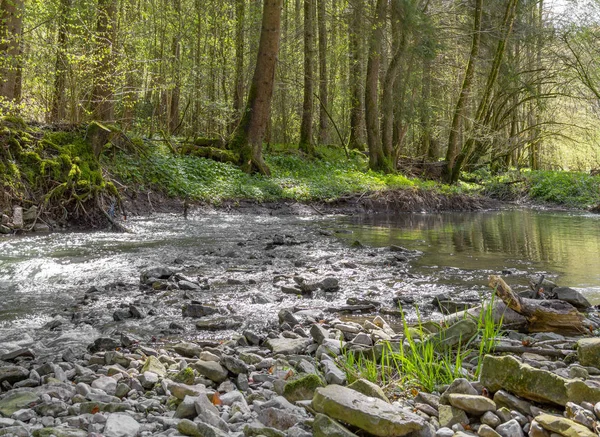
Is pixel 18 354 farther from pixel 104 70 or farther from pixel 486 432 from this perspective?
pixel 104 70

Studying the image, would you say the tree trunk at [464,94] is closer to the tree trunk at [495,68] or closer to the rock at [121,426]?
the tree trunk at [495,68]

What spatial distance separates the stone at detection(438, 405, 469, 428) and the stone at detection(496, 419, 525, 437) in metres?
0.18

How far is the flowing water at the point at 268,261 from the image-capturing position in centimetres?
566

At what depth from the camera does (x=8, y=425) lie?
8.64 ft

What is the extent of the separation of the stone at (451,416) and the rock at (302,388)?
0.69 metres

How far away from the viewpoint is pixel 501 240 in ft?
35.1

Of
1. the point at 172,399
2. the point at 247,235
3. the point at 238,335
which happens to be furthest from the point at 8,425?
the point at 247,235

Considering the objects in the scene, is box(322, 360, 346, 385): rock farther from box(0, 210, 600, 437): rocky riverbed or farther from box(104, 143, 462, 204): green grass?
box(104, 143, 462, 204): green grass

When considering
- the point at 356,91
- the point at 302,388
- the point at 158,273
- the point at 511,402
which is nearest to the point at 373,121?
the point at 356,91

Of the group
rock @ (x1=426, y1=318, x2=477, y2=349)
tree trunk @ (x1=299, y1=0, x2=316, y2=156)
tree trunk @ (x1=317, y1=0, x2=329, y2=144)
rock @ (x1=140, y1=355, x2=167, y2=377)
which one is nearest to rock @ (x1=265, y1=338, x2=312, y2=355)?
rock @ (x1=140, y1=355, x2=167, y2=377)

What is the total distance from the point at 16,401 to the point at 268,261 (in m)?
4.99

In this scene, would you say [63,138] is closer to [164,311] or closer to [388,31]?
[164,311]

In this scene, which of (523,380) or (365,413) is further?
(523,380)

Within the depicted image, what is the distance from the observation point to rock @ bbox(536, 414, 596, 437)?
231cm
